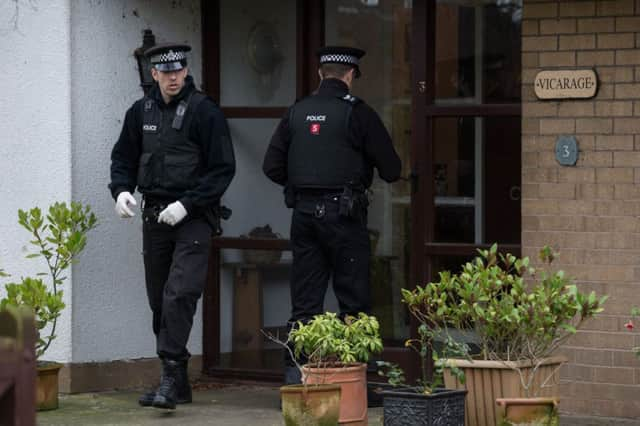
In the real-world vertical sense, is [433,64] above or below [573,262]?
above

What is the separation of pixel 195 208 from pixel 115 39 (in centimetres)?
148

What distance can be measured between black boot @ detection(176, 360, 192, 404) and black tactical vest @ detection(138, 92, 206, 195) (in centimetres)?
100

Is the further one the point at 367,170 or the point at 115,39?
the point at 115,39

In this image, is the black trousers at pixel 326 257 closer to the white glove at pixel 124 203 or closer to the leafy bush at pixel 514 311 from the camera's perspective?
the white glove at pixel 124 203

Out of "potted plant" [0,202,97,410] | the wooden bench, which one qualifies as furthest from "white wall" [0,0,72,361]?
the wooden bench

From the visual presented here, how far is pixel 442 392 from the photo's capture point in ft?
21.4

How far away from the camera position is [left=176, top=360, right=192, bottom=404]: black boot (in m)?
8.23

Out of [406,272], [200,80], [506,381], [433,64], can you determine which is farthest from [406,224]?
[506,381]

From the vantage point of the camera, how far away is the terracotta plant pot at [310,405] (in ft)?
22.4

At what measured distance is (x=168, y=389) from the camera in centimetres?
807

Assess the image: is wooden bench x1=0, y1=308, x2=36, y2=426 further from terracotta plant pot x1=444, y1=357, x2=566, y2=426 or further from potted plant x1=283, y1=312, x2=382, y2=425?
potted plant x1=283, y1=312, x2=382, y2=425

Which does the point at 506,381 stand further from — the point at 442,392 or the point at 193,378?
the point at 193,378

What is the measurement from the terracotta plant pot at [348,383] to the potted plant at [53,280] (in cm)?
170

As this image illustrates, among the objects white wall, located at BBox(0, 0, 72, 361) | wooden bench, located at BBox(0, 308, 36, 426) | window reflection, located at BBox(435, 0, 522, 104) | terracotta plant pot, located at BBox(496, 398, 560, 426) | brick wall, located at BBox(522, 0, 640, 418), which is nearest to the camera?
wooden bench, located at BBox(0, 308, 36, 426)
